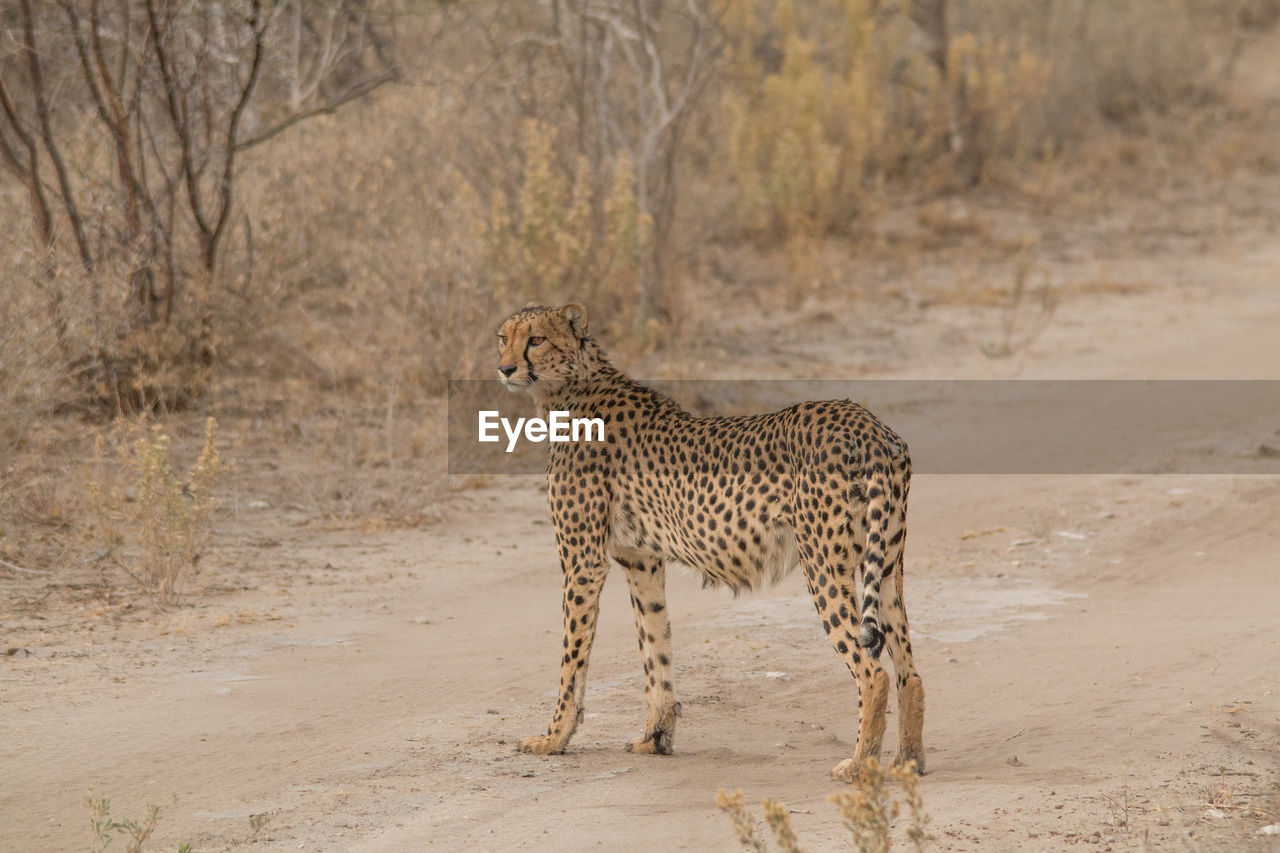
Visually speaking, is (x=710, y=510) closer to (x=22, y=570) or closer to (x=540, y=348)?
(x=540, y=348)

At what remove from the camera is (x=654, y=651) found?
4.83m

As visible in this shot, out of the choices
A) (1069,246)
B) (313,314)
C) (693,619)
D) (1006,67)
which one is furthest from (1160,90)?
(693,619)

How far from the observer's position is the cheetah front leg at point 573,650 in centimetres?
472

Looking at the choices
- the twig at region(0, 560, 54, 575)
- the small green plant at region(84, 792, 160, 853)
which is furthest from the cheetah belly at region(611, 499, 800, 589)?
the twig at region(0, 560, 54, 575)

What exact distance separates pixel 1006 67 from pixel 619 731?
53.1ft

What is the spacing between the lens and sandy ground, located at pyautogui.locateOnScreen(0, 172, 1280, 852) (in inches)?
157

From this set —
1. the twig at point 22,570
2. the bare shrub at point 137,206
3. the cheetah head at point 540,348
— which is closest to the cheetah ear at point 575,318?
the cheetah head at point 540,348

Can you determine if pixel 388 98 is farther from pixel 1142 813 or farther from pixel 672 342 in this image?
pixel 1142 813

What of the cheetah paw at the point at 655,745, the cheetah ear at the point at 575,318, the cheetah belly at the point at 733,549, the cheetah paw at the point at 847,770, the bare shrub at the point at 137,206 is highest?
the bare shrub at the point at 137,206

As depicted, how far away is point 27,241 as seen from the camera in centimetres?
833

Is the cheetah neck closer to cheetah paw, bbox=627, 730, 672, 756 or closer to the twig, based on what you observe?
cheetah paw, bbox=627, 730, 672, 756

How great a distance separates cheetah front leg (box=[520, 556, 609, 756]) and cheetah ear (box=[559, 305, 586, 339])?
0.76 metres
